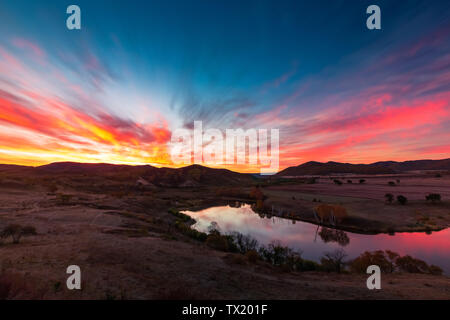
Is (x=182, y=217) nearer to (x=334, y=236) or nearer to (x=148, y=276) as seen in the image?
(x=334, y=236)

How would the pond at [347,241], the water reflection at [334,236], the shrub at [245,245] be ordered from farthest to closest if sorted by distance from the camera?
the water reflection at [334,236] < the pond at [347,241] < the shrub at [245,245]

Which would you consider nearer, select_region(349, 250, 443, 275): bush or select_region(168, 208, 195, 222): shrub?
select_region(349, 250, 443, 275): bush

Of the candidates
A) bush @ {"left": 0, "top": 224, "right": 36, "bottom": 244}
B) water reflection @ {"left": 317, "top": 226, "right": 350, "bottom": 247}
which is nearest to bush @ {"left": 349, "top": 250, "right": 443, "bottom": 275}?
water reflection @ {"left": 317, "top": 226, "right": 350, "bottom": 247}

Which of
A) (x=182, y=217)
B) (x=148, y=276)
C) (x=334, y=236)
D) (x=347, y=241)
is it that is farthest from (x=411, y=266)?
(x=182, y=217)

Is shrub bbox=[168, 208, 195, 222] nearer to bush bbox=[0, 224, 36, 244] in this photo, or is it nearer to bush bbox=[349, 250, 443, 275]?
bush bbox=[0, 224, 36, 244]

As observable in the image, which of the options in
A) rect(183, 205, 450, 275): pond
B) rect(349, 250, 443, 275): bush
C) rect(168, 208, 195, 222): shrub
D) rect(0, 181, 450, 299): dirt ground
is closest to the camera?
rect(0, 181, 450, 299): dirt ground

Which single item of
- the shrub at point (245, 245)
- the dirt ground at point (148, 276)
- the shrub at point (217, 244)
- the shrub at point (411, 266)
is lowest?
the shrub at point (245, 245)

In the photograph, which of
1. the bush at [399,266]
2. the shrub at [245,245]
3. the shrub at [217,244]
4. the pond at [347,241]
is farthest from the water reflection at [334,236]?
the shrub at [217,244]

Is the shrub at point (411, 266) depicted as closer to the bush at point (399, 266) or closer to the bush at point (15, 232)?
the bush at point (399, 266)

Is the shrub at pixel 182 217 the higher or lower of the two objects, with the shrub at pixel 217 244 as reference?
lower

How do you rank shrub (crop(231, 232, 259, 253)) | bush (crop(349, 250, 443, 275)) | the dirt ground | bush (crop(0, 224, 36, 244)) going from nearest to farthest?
1. the dirt ground
2. bush (crop(0, 224, 36, 244))
3. bush (crop(349, 250, 443, 275))
4. shrub (crop(231, 232, 259, 253))

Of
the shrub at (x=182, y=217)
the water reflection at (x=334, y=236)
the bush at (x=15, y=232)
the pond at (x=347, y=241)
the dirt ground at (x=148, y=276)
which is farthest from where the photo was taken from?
the shrub at (x=182, y=217)

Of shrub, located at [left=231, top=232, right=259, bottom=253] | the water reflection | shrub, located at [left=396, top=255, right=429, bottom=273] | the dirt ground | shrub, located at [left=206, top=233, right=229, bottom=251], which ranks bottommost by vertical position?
the water reflection
